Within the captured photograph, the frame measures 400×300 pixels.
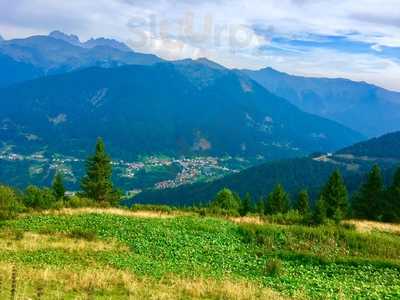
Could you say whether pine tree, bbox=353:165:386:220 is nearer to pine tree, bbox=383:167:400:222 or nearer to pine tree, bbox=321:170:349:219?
pine tree, bbox=383:167:400:222

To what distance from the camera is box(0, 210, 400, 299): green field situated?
52.8ft

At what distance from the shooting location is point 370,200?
5825cm

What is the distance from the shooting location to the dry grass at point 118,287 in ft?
49.1

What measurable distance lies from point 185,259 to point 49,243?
7265 millimetres

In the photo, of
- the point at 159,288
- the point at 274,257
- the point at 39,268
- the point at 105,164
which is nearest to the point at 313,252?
the point at 274,257

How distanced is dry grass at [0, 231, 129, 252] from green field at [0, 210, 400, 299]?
0.05 metres

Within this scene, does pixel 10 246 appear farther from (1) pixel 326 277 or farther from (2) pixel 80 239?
(1) pixel 326 277

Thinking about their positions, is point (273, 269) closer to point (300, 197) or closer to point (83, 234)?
point (83, 234)

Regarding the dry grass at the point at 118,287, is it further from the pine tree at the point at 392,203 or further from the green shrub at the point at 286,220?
the pine tree at the point at 392,203

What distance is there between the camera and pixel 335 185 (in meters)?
56.7

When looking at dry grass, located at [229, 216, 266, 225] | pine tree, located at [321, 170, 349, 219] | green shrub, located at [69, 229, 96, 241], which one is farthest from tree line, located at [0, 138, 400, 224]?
green shrub, located at [69, 229, 96, 241]

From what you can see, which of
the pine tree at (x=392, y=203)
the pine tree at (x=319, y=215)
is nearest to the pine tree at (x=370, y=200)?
the pine tree at (x=392, y=203)

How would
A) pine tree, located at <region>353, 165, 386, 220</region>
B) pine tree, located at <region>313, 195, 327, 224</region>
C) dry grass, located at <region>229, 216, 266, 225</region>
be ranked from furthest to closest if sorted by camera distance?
pine tree, located at <region>353, 165, 386, 220</region> → pine tree, located at <region>313, 195, 327, 224</region> → dry grass, located at <region>229, 216, 266, 225</region>

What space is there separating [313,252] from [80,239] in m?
13.0
